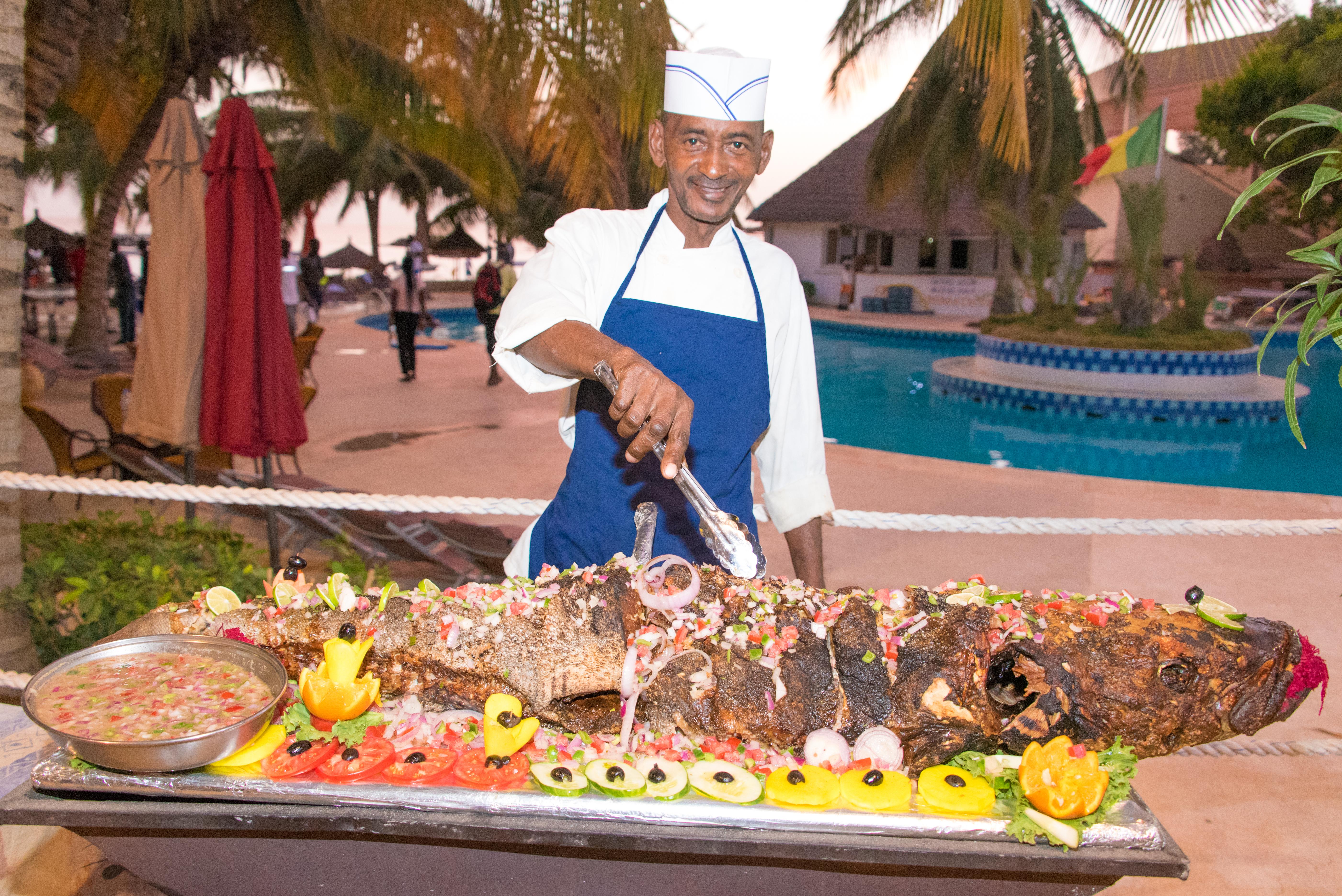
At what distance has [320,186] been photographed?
95.2 ft

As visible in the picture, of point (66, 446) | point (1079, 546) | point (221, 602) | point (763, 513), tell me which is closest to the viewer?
point (221, 602)

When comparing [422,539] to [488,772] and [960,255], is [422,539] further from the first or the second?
[960,255]

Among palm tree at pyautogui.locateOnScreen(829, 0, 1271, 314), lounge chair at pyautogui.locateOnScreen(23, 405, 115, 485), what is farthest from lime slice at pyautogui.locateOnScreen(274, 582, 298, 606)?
palm tree at pyautogui.locateOnScreen(829, 0, 1271, 314)

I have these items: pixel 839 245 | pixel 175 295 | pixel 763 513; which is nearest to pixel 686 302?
pixel 763 513

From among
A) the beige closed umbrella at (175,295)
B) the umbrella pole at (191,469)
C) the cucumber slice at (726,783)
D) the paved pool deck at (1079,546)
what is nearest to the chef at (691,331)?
the cucumber slice at (726,783)

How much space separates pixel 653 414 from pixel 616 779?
24.8 inches

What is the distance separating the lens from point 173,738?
1.56 metres

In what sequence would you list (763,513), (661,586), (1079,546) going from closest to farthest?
(661,586)
(763,513)
(1079,546)

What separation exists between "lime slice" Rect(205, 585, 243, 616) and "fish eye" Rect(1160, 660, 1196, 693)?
1.90 metres

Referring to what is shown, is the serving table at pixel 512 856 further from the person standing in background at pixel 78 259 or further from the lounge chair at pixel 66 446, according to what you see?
Result: the person standing in background at pixel 78 259

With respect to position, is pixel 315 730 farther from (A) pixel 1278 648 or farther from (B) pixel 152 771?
(A) pixel 1278 648

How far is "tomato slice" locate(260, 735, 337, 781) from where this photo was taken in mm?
1630

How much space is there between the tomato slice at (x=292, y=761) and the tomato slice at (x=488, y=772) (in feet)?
0.79

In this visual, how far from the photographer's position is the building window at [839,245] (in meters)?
28.5
